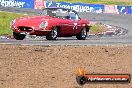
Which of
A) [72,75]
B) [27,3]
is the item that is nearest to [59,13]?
[72,75]

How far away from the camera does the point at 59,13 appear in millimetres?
19219

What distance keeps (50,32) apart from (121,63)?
21.1 feet

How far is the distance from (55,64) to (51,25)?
6.87 metres

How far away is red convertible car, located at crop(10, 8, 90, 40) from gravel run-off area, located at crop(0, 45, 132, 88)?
3.69 metres

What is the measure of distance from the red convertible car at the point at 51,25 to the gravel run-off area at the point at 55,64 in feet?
12.1

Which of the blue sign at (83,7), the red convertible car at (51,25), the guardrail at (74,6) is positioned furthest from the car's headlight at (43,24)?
the blue sign at (83,7)

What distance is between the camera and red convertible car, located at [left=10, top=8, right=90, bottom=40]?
17469 mm

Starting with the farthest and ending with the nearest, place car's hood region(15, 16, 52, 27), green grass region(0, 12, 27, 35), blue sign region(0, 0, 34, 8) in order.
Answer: blue sign region(0, 0, 34, 8) < green grass region(0, 12, 27, 35) < car's hood region(15, 16, 52, 27)

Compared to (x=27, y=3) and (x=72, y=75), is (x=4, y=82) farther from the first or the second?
(x=27, y=3)

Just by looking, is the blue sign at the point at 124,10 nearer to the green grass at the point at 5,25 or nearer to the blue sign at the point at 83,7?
the blue sign at the point at 83,7

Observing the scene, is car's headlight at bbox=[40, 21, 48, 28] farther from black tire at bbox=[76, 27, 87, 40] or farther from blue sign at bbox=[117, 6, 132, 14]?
blue sign at bbox=[117, 6, 132, 14]

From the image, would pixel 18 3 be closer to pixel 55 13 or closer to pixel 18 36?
pixel 55 13

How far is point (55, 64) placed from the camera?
1088cm

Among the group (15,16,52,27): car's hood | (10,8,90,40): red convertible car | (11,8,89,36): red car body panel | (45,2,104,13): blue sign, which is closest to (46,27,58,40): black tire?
(10,8,90,40): red convertible car
